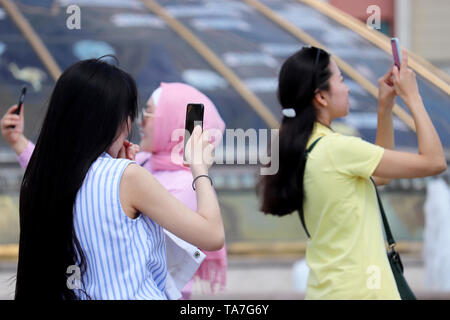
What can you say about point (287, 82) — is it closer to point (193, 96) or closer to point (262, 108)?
point (193, 96)

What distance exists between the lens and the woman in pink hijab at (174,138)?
6.86 feet

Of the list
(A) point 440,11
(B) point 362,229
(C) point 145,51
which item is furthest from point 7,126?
(A) point 440,11

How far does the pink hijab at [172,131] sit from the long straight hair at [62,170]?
679mm

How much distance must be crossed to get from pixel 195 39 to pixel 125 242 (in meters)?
5.83

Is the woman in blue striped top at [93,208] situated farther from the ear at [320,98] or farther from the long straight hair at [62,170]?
the ear at [320,98]

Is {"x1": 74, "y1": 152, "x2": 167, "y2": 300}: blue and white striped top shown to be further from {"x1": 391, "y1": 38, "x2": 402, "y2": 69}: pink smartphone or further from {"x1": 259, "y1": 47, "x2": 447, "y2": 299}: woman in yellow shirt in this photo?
{"x1": 391, "y1": 38, "x2": 402, "y2": 69}: pink smartphone

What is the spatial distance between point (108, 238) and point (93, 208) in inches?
2.7

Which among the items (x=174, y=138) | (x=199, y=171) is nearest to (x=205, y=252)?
(x=174, y=138)

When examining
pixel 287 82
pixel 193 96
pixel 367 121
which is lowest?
pixel 367 121

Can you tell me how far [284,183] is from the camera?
1729 mm

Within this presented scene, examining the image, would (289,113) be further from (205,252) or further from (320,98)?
(205,252)

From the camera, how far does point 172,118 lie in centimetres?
210

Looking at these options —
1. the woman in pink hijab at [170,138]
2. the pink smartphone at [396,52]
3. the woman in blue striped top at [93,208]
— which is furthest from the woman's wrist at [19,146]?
the pink smartphone at [396,52]
